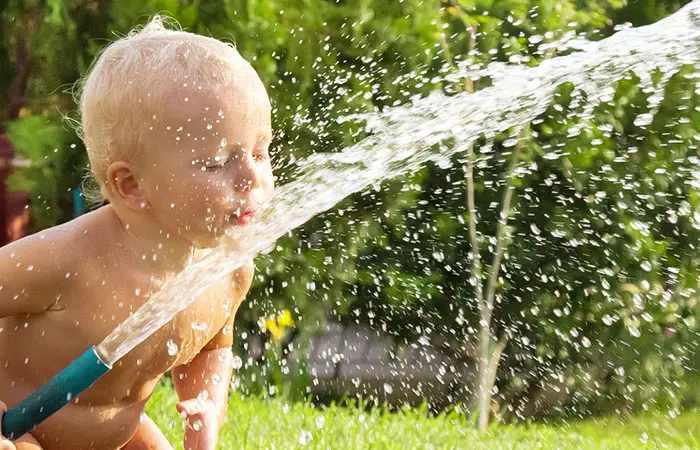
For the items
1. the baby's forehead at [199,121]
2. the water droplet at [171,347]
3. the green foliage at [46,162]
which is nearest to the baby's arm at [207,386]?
the water droplet at [171,347]

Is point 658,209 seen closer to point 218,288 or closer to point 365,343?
point 365,343

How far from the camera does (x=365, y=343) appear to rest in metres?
5.59

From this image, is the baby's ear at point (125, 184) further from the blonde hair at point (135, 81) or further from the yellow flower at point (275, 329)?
the yellow flower at point (275, 329)

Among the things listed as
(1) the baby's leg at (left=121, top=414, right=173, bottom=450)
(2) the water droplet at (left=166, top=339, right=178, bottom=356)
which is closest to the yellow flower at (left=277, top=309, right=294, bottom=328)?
(1) the baby's leg at (left=121, top=414, right=173, bottom=450)

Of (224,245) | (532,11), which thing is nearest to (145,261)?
(224,245)

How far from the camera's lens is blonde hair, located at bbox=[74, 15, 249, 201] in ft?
7.13

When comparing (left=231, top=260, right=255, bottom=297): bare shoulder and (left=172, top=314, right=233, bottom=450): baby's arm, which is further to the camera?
(left=231, top=260, right=255, bottom=297): bare shoulder

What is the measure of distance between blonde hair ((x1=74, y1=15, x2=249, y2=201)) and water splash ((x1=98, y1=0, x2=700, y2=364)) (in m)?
0.29

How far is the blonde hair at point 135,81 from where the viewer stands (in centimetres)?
217

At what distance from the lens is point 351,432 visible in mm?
3547

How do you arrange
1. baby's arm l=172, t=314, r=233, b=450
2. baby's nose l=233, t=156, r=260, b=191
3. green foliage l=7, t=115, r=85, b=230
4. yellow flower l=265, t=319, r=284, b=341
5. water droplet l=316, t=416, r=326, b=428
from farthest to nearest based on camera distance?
1. yellow flower l=265, t=319, r=284, b=341
2. green foliage l=7, t=115, r=85, b=230
3. water droplet l=316, t=416, r=326, b=428
4. baby's arm l=172, t=314, r=233, b=450
5. baby's nose l=233, t=156, r=260, b=191

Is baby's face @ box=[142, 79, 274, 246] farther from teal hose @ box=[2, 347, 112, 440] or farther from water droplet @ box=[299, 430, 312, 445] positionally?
water droplet @ box=[299, 430, 312, 445]

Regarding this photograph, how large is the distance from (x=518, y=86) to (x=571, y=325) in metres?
1.79

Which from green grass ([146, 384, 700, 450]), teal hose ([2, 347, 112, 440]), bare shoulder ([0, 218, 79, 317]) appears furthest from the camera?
green grass ([146, 384, 700, 450])
